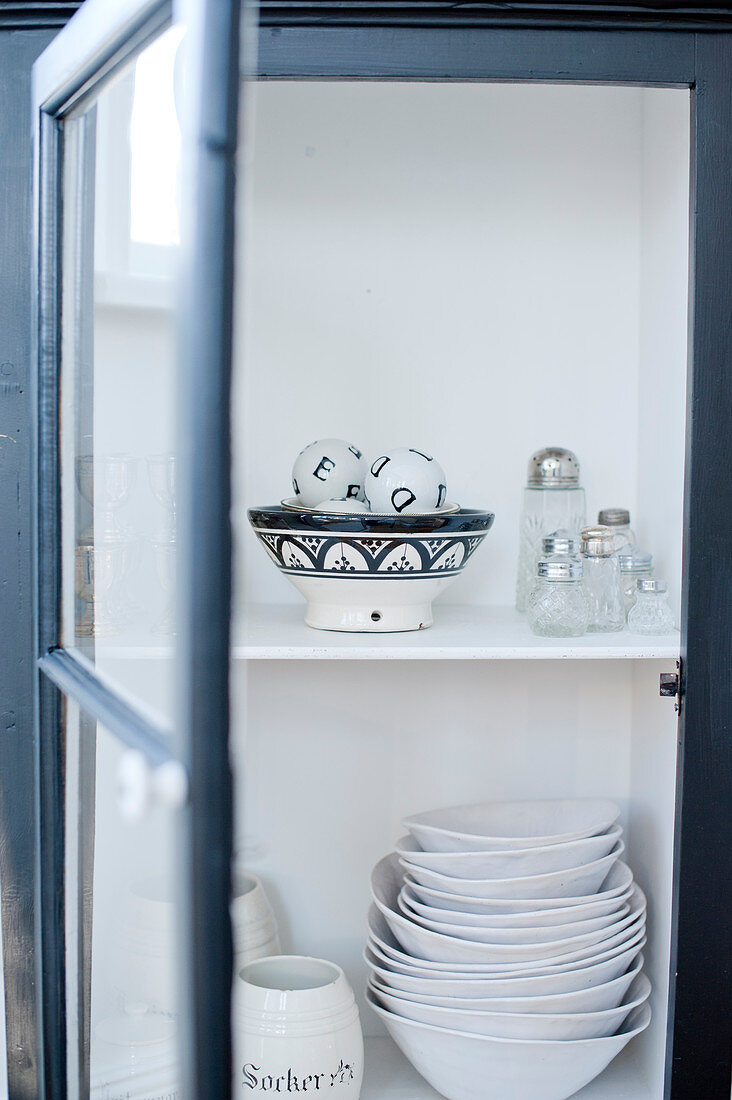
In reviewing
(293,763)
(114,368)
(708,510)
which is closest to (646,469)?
(708,510)

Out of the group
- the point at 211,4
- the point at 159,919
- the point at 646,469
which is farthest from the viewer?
the point at 646,469

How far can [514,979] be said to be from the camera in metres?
0.98

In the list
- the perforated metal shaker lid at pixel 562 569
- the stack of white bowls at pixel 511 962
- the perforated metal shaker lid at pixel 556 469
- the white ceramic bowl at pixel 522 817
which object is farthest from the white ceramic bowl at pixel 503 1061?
the perforated metal shaker lid at pixel 556 469

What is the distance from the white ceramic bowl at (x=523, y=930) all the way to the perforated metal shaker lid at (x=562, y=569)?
36 cm

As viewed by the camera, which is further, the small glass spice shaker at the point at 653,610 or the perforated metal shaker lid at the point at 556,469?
the perforated metal shaker lid at the point at 556,469

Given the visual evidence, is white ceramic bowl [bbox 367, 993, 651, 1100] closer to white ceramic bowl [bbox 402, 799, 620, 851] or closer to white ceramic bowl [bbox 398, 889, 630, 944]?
white ceramic bowl [bbox 398, 889, 630, 944]

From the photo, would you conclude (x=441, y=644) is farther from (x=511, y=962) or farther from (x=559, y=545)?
(x=511, y=962)

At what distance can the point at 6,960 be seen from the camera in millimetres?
868

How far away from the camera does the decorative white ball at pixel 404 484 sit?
991 millimetres

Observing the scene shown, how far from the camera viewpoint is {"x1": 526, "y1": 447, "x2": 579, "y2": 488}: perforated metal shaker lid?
1.11 metres

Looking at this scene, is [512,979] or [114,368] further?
[512,979]

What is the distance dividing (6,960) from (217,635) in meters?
0.59

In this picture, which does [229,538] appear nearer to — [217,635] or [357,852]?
[217,635]

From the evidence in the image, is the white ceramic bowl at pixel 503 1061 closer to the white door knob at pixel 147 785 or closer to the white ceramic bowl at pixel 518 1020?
the white ceramic bowl at pixel 518 1020
